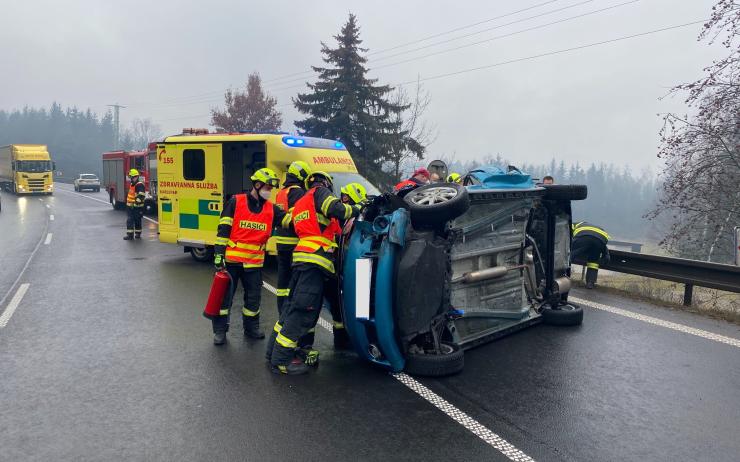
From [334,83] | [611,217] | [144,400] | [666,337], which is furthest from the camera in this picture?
[611,217]

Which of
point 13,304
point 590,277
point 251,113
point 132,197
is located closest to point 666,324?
point 590,277

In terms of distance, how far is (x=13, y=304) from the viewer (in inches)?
301

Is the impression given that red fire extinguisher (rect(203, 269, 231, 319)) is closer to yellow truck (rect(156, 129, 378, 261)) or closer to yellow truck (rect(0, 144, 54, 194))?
yellow truck (rect(156, 129, 378, 261))

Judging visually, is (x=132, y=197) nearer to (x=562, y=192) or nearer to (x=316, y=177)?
(x=316, y=177)

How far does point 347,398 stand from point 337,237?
5.26 ft

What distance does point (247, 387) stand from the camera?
Result: 4754mm

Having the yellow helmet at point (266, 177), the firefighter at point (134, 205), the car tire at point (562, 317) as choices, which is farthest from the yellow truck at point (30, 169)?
the car tire at point (562, 317)

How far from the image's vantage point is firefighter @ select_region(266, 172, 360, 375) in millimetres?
5031

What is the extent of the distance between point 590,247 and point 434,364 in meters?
5.07

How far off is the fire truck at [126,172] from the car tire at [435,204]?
1815cm

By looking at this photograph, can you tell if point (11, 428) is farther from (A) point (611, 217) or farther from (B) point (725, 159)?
(A) point (611, 217)

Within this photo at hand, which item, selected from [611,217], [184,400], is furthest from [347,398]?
[611,217]

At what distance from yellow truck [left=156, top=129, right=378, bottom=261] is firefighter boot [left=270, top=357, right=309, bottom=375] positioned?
5.09 meters

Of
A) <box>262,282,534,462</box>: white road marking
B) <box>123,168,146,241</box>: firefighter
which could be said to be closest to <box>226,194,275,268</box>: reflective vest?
<box>262,282,534,462</box>: white road marking
